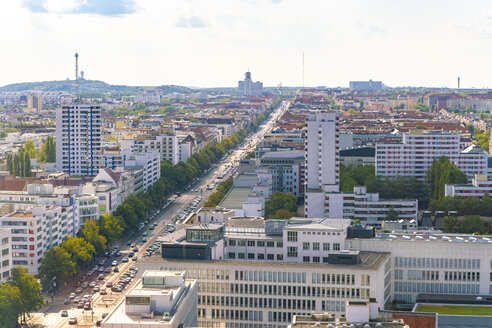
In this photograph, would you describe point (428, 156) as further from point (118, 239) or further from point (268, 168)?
point (118, 239)

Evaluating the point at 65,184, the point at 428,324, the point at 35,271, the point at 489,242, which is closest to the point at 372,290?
the point at 428,324

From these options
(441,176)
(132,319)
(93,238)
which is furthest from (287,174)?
(132,319)

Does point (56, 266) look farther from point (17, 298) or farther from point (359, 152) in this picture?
point (359, 152)

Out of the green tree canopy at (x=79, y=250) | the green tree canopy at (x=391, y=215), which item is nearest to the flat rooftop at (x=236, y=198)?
the green tree canopy at (x=391, y=215)

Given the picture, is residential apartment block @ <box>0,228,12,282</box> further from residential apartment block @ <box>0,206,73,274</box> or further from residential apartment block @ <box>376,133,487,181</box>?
residential apartment block @ <box>376,133,487,181</box>

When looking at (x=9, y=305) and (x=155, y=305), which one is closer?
(x=155, y=305)
